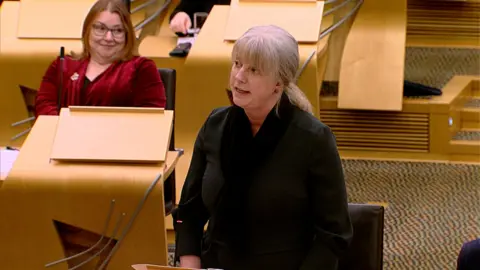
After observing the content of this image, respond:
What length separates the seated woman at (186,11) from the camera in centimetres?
491

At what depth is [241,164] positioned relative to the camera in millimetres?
2336

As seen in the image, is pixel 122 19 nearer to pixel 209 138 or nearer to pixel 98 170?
pixel 98 170

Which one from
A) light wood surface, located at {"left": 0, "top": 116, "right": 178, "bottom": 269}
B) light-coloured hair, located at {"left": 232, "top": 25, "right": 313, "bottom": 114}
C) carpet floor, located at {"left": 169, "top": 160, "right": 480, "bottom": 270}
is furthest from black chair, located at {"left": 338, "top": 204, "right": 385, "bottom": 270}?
carpet floor, located at {"left": 169, "top": 160, "right": 480, "bottom": 270}

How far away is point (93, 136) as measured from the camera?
314 cm

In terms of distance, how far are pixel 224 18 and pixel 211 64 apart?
1.14 ft

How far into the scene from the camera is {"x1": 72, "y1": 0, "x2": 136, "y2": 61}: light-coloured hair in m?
3.79

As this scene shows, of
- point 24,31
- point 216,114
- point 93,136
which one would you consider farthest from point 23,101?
point 216,114

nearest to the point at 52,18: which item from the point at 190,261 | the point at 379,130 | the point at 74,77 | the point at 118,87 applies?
the point at 74,77

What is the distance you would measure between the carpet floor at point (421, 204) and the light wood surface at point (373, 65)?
1.11ft

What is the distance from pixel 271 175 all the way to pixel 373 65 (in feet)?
10.1

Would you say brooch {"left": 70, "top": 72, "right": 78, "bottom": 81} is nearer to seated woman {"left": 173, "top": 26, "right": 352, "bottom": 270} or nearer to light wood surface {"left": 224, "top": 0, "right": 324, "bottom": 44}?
light wood surface {"left": 224, "top": 0, "right": 324, "bottom": 44}

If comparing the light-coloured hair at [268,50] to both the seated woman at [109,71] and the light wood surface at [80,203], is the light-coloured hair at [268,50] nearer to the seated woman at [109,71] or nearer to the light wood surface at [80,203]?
the light wood surface at [80,203]

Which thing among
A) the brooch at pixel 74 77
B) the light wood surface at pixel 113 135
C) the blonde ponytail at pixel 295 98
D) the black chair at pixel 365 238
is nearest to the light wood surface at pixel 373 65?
the brooch at pixel 74 77

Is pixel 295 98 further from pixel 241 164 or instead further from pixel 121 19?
pixel 121 19
